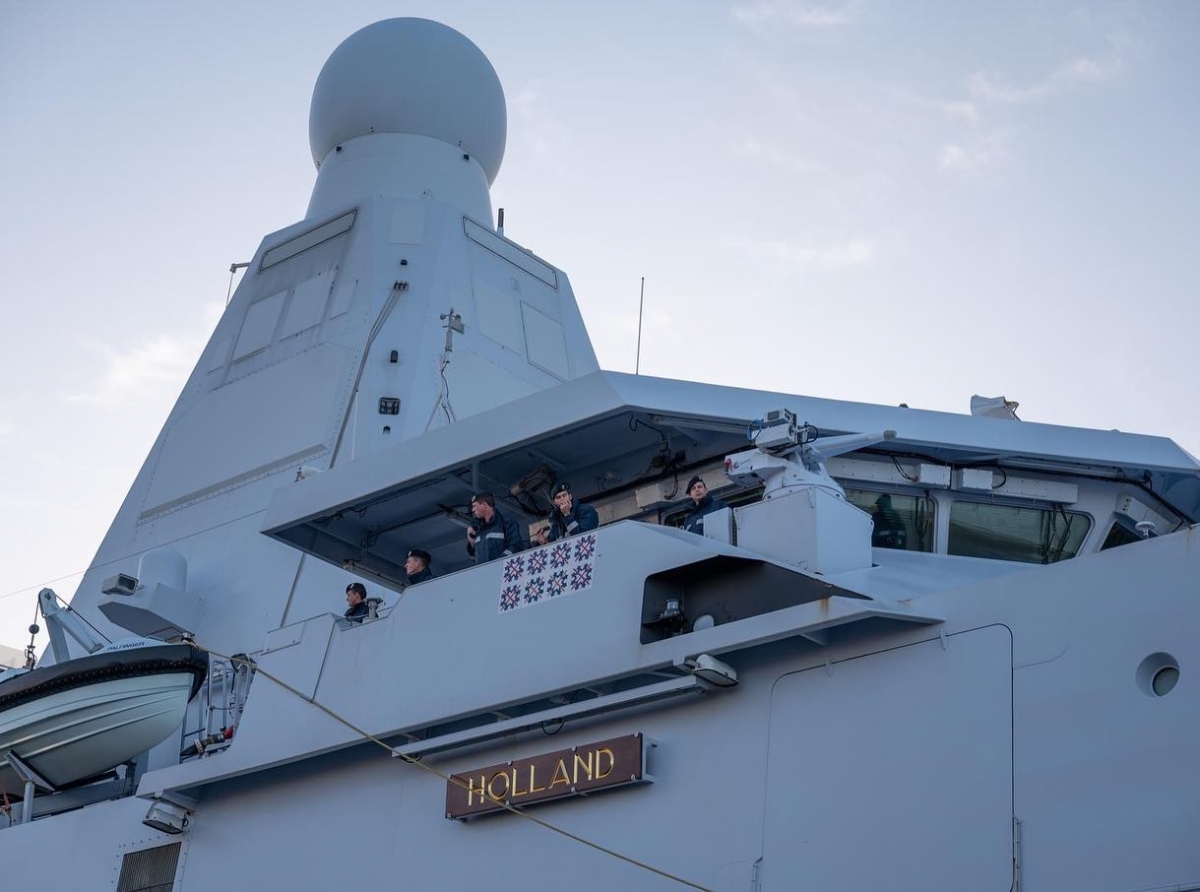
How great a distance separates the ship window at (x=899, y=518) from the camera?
11.1 m

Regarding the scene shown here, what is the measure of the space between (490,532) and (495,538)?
78mm

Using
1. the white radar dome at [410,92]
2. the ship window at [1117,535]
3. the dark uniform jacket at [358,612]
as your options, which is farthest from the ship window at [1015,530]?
the white radar dome at [410,92]

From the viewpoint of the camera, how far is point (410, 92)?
2088cm

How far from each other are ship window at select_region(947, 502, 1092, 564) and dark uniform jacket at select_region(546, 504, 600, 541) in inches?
108

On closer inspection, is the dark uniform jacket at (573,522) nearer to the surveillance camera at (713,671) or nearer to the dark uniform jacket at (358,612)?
the surveillance camera at (713,671)

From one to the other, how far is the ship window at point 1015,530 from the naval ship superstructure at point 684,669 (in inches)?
0.9

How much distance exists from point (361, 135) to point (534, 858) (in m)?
13.1

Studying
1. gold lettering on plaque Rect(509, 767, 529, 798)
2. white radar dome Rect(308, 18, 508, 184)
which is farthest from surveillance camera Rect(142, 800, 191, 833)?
white radar dome Rect(308, 18, 508, 184)

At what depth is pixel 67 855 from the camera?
14.3m

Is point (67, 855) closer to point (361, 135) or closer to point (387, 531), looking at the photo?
point (387, 531)

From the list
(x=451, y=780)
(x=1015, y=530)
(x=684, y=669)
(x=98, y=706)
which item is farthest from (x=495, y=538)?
(x=98, y=706)

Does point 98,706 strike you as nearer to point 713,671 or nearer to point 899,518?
point 713,671

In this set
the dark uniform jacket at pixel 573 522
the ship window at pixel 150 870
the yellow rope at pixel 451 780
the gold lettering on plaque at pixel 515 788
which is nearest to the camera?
the yellow rope at pixel 451 780

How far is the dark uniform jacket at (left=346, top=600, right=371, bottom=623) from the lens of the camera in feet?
42.0
